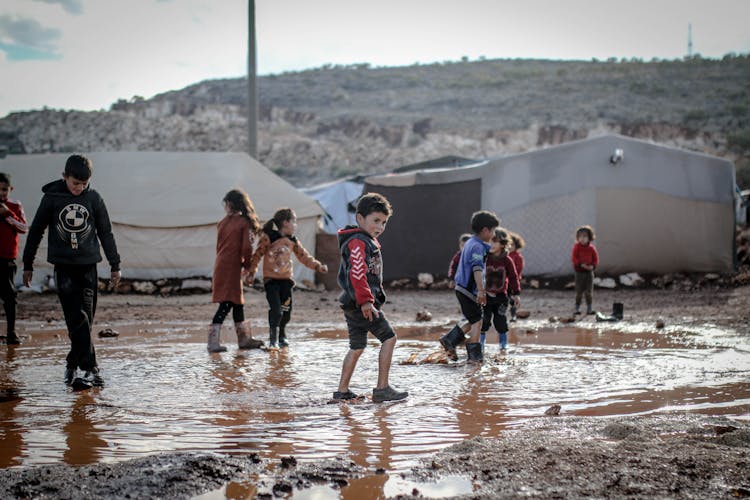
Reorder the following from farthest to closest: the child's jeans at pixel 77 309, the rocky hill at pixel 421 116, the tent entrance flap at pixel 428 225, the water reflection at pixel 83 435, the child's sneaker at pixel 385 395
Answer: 1. the rocky hill at pixel 421 116
2. the tent entrance flap at pixel 428 225
3. the child's jeans at pixel 77 309
4. the child's sneaker at pixel 385 395
5. the water reflection at pixel 83 435

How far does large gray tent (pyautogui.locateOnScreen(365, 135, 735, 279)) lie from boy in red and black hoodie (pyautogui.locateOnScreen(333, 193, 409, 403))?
11.8 meters

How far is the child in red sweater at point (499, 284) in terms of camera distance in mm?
7746

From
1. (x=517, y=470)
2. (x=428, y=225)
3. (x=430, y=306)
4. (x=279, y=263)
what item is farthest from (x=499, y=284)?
(x=428, y=225)

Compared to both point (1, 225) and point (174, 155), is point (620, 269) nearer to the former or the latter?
point (174, 155)

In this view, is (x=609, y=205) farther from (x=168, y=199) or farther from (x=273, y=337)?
(x=273, y=337)

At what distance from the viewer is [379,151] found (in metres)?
43.4

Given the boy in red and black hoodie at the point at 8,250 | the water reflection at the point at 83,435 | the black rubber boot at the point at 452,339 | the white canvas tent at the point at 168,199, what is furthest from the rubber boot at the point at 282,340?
the white canvas tent at the point at 168,199

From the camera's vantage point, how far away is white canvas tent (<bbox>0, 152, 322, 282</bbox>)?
1620 cm

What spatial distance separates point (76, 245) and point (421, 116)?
141 feet

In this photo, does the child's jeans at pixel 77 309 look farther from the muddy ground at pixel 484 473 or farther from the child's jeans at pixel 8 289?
the child's jeans at pixel 8 289

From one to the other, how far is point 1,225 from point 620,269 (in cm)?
1207

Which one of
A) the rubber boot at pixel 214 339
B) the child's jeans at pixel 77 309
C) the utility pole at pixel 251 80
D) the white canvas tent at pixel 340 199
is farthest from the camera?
the white canvas tent at pixel 340 199

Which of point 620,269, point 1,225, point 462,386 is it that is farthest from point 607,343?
point 620,269

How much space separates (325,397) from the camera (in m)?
5.29
